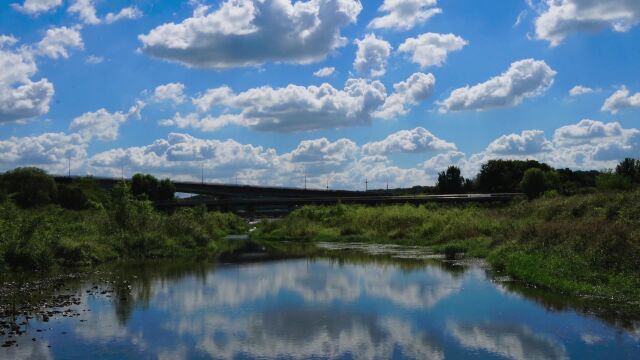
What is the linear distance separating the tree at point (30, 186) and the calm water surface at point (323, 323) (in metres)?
61.7

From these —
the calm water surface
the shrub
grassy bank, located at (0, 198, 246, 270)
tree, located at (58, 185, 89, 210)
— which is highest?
the shrub

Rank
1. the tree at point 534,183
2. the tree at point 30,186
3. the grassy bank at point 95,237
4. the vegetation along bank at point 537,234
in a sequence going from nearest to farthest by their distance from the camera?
the vegetation along bank at point 537,234
the grassy bank at point 95,237
the tree at point 30,186
the tree at point 534,183

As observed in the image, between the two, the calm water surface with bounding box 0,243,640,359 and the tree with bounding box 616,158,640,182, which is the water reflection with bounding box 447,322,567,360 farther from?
the tree with bounding box 616,158,640,182

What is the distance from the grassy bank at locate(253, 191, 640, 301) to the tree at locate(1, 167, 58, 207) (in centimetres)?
4516

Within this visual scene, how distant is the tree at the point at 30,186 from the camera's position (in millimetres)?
86875

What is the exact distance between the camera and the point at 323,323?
20422 millimetres

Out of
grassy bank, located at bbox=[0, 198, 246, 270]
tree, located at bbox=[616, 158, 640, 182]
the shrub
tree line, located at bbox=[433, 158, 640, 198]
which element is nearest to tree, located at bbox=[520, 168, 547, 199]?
tree line, located at bbox=[433, 158, 640, 198]

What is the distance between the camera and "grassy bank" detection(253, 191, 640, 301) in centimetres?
2473

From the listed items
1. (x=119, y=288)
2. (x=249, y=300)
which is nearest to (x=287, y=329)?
(x=249, y=300)

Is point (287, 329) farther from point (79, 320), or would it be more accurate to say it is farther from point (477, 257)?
point (477, 257)

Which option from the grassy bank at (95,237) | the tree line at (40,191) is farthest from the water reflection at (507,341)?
the tree line at (40,191)

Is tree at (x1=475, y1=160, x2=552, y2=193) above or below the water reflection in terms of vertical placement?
above

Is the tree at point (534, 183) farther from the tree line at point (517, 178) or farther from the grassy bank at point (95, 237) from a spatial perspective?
the grassy bank at point (95, 237)

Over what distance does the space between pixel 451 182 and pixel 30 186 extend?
9731 cm
